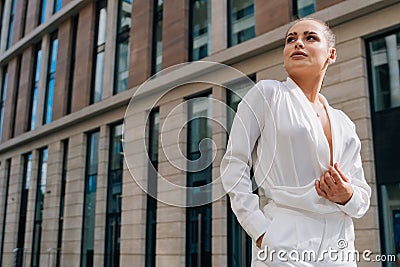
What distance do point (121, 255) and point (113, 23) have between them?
9.64 metres

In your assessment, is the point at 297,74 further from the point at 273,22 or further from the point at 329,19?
the point at 273,22

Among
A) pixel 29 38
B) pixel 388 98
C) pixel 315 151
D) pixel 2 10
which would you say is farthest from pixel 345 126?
pixel 2 10

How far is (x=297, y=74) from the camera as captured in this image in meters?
2.83

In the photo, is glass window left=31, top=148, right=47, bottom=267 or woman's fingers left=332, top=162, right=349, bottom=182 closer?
woman's fingers left=332, top=162, right=349, bottom=182

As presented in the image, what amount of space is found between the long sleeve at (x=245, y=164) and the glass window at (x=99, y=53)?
17.3 metres

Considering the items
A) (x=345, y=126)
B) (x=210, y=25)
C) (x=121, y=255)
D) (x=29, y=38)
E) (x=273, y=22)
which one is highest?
(x=29, y=38)

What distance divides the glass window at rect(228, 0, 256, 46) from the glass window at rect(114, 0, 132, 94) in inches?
215

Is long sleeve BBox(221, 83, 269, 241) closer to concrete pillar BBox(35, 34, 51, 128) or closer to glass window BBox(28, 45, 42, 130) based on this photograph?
concrete pillar BBox(35, 34, 51, 128)

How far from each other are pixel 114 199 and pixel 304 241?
16037 millimetres

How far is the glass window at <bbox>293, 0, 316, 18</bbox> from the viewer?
12524mm

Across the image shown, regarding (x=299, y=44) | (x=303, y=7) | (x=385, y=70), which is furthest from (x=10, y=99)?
A: (x=299, y=44)

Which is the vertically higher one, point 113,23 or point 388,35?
point 113,23

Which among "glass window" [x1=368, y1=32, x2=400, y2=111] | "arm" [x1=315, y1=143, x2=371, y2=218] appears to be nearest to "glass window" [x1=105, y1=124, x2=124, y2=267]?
"glass window" [x1=368, y1=32, x2=400, y2=111]

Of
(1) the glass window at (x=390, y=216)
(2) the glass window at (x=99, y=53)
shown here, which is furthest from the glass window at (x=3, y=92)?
(1) the glass window at (x=390, y=216)
